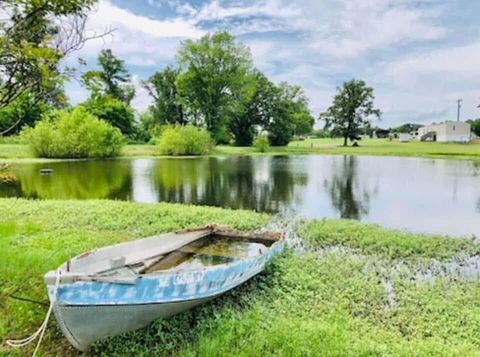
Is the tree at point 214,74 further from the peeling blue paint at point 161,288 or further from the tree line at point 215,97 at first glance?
the peeling blue paint at point 161,288

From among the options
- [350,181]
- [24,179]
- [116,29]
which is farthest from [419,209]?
[24,179]

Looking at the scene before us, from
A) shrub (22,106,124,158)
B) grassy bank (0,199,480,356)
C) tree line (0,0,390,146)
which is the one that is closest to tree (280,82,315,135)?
tree line (0,0,390,146)

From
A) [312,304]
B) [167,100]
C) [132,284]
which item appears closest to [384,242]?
[312,304]

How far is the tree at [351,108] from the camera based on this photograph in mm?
60094

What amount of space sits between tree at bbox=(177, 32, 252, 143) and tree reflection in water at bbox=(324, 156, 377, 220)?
30.1m

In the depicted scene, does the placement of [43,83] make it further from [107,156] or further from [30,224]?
[107,156]

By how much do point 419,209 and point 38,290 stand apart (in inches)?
472

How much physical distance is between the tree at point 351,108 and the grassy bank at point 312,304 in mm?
53764

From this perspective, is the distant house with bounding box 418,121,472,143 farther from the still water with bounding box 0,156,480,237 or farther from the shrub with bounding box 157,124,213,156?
the still water with bounding box 0,156,480,237

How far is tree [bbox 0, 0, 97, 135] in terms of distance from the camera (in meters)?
4.45

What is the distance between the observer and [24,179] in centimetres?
2048

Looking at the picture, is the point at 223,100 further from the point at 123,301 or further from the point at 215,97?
the point at 123,301

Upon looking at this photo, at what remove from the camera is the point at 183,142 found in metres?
42.7

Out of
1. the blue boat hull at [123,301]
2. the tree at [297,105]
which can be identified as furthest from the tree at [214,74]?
the blue boat hull at [123,301]
